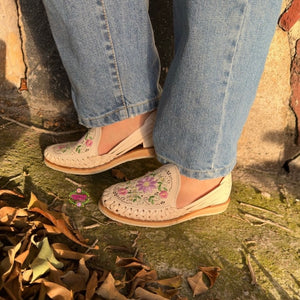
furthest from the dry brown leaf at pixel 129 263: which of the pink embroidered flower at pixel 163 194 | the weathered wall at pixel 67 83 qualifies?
the weathered wall at pixel 67 83

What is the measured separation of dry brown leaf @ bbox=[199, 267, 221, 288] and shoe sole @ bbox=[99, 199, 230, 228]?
7.7 inches

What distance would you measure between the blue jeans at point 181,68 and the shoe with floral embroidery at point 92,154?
4.4 inches

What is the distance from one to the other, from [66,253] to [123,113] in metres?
0.48

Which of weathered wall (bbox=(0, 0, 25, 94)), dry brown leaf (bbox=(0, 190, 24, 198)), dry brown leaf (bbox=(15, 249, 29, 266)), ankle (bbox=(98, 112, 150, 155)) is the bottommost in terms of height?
dry brown leaf (bbox=(15, 249, 29, 266))

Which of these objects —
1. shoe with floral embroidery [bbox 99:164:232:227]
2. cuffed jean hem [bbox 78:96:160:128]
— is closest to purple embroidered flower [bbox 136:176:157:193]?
shoe with floral embroidery [bbox 99:164:232:227]

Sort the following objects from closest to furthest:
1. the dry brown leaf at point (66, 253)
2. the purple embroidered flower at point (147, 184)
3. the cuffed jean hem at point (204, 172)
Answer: the dry brown leaf at point (66, 253) → the cuffed jean hem at point (204, 172) → the purple embroidered flower at point (147, 184)

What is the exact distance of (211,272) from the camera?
1.09 m

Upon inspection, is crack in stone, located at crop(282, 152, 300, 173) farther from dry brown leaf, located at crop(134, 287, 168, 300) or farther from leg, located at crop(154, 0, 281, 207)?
dry brown leaf, located at crop(134, 287, 168, 300)

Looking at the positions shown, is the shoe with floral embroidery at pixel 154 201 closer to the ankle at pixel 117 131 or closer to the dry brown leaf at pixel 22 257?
the ankle at pixel 117 131

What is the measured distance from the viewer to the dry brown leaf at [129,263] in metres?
1.06

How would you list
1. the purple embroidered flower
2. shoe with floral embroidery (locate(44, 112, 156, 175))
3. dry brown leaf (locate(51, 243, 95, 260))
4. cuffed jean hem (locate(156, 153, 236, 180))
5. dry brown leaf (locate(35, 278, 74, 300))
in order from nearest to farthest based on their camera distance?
dry brown leaf (locate(35, 278, 74, 300)) < dry brown leaf (locate(51, 243, 95, 260)) < cuffed jean hem (locate(156, 153, 236, 180)) < the purple embroidered flower < shoe with floral embroidery (locate(44, 112, 156, 175))

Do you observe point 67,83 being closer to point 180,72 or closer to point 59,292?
point 180,72

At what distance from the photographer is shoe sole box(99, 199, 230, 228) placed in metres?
1.21

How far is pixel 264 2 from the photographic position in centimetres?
89
